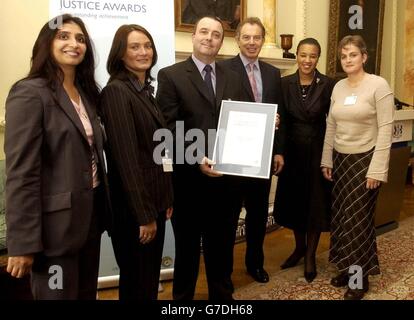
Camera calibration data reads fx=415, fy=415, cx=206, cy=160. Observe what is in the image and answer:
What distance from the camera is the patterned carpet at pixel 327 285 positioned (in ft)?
9.12

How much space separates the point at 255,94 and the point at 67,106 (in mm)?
1519

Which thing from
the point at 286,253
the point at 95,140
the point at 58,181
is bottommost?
the point at 286,253

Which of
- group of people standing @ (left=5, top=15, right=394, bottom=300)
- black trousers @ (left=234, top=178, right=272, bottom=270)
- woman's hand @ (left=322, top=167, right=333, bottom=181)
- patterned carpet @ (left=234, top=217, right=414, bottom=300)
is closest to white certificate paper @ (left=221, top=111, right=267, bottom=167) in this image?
group of people standing @ (left=5, top=15, right=394, bottom=300)

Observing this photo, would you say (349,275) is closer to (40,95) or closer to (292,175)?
(292,175)

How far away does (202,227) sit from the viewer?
2.35m

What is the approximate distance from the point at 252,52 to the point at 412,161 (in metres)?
4.60

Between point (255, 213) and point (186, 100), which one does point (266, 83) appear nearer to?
point (186, 100)

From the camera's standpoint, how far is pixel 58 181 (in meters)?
1.50

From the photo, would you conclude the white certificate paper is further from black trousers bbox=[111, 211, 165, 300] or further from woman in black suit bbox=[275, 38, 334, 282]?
woman in black suit bbox=[275, 38, 334, 282]

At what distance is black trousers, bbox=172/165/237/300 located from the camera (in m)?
2.27

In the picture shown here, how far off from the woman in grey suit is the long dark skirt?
5.39ft
